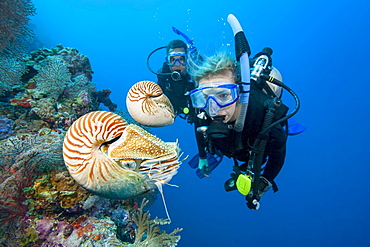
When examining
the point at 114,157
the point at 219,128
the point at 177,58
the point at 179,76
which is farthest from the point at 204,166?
the point at 177,58

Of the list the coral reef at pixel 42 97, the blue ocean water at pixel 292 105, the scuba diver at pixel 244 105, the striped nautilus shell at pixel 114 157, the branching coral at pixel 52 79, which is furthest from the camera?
the blue ocean water at pixel 292 105

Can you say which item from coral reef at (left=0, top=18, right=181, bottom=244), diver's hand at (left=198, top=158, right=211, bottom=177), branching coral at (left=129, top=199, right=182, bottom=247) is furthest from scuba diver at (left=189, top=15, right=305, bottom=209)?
coral reef at (left=0, top=18, right=181, bottom=244)

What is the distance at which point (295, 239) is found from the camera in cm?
2081

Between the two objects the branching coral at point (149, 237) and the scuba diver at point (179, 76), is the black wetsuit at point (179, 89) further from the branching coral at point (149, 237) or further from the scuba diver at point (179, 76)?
the branching coral at point (149, 237)

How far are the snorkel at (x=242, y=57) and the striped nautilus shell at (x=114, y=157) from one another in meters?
1.11

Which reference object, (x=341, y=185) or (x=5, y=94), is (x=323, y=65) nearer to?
(x=341, y=185)

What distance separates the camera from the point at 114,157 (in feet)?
5.57

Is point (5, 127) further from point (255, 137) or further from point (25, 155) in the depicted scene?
point (255, 137)

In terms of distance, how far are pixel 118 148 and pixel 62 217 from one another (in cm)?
178

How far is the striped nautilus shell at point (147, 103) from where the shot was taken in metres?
3.57

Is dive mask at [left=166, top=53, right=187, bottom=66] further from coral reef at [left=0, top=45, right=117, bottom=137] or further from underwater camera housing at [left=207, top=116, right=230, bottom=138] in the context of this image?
underwater camera housing at [left=207, top=116, right=230, bottom=138]

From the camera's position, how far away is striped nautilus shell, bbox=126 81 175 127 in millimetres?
3566

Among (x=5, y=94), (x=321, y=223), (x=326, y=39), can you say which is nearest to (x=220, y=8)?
(x=326, y=39)

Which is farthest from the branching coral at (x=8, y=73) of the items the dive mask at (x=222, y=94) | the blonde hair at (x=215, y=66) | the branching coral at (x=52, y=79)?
the dive mask at (x=222, y=94)
